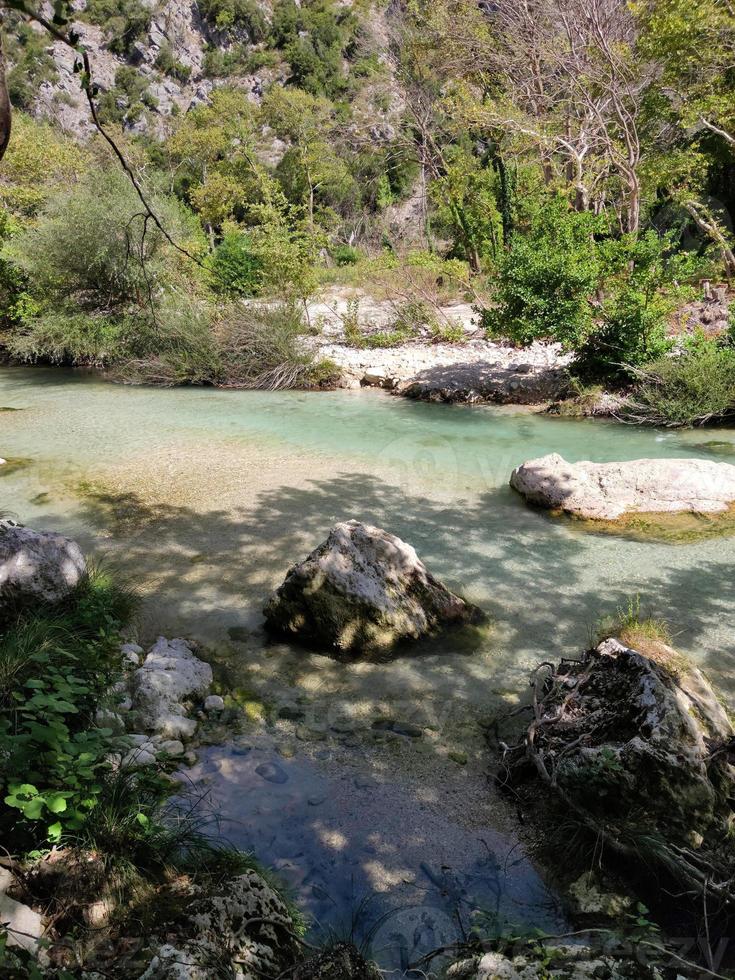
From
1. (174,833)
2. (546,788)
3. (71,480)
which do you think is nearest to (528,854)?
(546,788)

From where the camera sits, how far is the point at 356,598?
4.59 m

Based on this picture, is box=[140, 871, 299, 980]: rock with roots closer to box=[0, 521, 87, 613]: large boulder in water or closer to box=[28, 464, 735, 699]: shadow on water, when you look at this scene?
box=[28, 464, 735, 699]: shadow on water

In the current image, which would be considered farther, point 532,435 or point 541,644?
point 532,435

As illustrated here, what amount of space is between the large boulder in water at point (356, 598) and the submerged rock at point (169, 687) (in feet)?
2.32

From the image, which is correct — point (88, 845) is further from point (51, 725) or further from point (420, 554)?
point (420, 554)

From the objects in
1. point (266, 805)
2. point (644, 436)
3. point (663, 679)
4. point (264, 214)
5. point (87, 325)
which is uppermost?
point (264, 214)

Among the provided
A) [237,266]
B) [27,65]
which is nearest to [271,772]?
[237,266]

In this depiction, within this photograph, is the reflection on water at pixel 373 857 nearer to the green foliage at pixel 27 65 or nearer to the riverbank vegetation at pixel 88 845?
the riverbank vegetation at pixel 88 845

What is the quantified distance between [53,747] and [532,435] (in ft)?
30.8

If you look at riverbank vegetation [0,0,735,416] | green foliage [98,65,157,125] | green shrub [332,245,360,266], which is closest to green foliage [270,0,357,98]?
green foliage [98,65,157,125]

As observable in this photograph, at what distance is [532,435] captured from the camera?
10836mm

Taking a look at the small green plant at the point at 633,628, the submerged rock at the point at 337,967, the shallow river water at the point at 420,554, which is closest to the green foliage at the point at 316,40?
the shallow river water at the point at 420,554

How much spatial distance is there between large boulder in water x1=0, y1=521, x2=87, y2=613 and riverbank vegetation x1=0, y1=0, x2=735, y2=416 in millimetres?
1952

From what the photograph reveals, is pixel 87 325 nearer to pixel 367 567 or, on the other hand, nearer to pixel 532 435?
pixel 532 435
